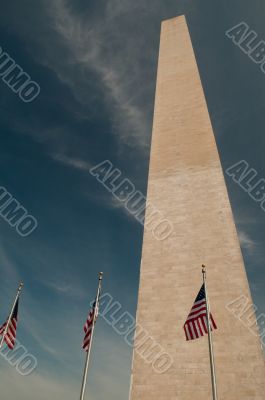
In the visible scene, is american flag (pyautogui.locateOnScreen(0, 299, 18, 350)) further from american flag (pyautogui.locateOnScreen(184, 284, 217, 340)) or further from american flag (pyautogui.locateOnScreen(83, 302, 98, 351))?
american flag (pyautogui.locateOnScreen(184, 284, 217, 340))

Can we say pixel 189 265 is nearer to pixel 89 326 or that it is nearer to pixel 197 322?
pixel 197 322

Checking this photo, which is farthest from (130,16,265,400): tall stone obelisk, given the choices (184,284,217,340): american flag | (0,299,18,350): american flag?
(0,299,18,350): american flag

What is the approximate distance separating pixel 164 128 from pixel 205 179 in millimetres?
5892

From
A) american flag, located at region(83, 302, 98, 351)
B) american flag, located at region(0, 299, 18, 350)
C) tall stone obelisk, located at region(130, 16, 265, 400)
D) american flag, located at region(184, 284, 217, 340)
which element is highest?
tall stone obelisk, located at region(130, 16, 265, 400)

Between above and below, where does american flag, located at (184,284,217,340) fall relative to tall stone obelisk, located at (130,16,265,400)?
below

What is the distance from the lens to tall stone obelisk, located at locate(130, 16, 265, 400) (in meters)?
14.3

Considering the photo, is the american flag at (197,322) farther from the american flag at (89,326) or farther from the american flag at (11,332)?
the american flag at (11,332)

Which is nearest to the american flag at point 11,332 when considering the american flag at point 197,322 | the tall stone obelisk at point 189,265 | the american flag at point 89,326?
the american flag at point 89,326

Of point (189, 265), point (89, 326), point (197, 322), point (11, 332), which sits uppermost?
point (189, 265)

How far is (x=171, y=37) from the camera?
32.3 metres

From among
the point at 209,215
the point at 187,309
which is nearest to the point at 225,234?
the point at 209,215

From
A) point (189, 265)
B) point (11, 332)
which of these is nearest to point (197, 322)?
point (189, 265)

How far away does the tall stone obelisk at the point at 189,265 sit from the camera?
14.3 m

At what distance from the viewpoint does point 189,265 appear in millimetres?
17672
